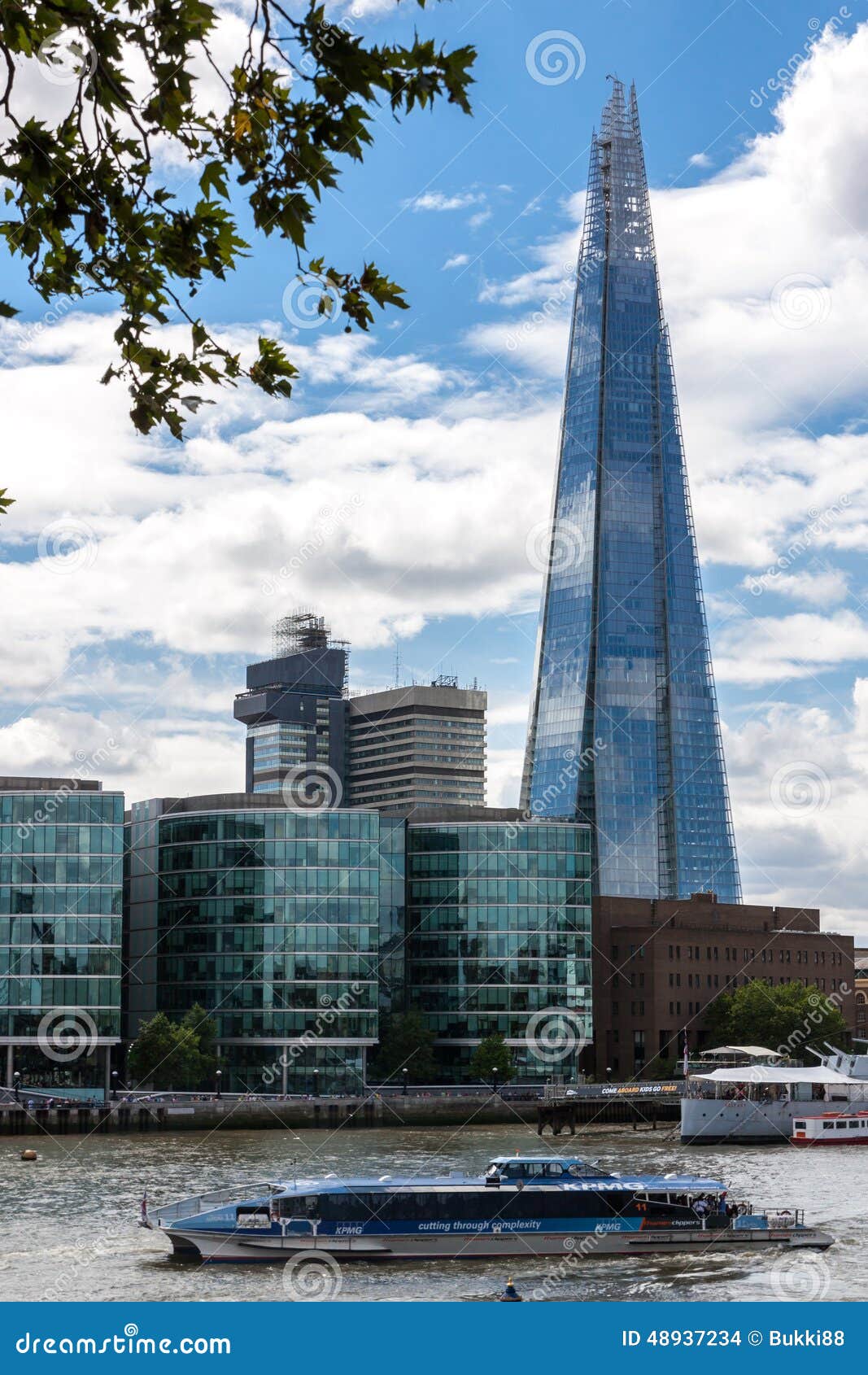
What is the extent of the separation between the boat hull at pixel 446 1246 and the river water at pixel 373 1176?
0.66m

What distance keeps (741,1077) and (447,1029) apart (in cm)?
4229

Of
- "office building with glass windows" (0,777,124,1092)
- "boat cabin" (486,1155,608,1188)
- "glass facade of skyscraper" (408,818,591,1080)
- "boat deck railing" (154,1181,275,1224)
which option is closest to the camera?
"boat deck railing" (154,1181,275,1224)

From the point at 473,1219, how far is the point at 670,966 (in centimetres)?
11623

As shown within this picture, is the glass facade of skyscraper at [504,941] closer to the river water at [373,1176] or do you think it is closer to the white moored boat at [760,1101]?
the white moored boat at [760,1101]

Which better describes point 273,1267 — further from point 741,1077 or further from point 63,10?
point 741,1077

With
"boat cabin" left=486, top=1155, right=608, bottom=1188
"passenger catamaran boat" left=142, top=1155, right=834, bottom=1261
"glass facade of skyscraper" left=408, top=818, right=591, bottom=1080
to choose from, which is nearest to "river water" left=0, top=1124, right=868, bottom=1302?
"passenger catamaran boat" left=142, top=1155, right=834, bottom=1261

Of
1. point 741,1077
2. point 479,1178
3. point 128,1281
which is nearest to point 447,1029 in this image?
point 741,1077

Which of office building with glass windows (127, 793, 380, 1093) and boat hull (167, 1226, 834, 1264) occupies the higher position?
office building with glass windows (127, 793, 380, 1093)

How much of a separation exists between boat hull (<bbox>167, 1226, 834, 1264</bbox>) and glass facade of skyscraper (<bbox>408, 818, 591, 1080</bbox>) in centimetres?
9327

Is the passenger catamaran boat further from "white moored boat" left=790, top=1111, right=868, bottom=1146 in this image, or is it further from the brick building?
the brick building

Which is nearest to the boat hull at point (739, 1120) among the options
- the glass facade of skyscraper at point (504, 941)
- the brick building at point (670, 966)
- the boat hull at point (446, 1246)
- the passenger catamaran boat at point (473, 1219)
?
the glass facade of skyscraper at point (504, 941)

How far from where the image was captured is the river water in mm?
42875

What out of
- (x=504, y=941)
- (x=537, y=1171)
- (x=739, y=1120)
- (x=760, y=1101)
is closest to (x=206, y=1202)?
(x=537, y=1171)

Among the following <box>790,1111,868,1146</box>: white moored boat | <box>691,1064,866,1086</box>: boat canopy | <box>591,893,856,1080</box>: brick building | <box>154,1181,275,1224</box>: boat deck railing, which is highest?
<box>591,893,856,1080</box>: brick building
